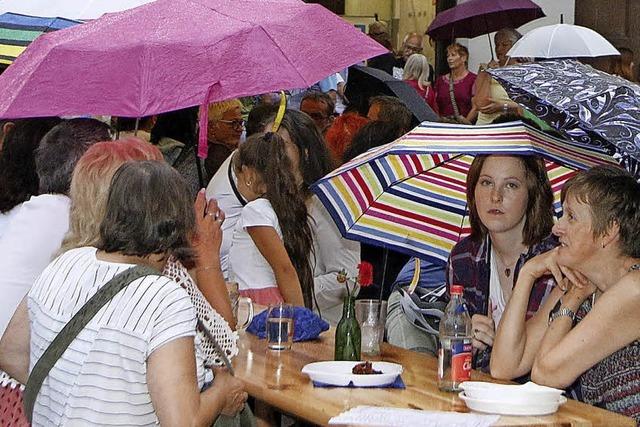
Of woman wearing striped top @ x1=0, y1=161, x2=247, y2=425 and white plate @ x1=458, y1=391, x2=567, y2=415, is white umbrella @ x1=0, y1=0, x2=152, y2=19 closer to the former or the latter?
woman wearing striped top @ x1=0, y1=161, x2=247, y2=425

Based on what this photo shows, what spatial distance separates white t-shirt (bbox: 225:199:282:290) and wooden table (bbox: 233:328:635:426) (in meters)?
1.24

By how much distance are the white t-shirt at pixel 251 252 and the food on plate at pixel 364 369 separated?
1.90 meters

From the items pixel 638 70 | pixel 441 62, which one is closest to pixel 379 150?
pixel 638 70

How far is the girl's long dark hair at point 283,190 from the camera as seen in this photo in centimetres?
675

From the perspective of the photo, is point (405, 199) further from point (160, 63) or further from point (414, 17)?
point (414, 17)

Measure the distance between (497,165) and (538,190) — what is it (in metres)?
0.20

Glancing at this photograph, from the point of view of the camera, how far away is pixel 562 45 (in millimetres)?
10234

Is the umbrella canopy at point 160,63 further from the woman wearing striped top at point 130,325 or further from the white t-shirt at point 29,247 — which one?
the woman wearing striped top at point 130,325

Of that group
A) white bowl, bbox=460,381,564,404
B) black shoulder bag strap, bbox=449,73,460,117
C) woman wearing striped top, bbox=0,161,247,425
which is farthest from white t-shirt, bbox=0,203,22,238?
black shoulder bag strap, bbox=449,73,460,117

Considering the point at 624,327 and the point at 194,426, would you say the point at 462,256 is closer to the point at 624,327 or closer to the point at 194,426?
the point at 624,327

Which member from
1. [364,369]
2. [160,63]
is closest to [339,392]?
[364,369]

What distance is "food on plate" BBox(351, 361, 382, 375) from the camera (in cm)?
484

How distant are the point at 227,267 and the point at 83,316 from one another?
3.24m

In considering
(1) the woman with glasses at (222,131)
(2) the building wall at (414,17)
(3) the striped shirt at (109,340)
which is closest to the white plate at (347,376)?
(3) the striped shirt at (109,340)
